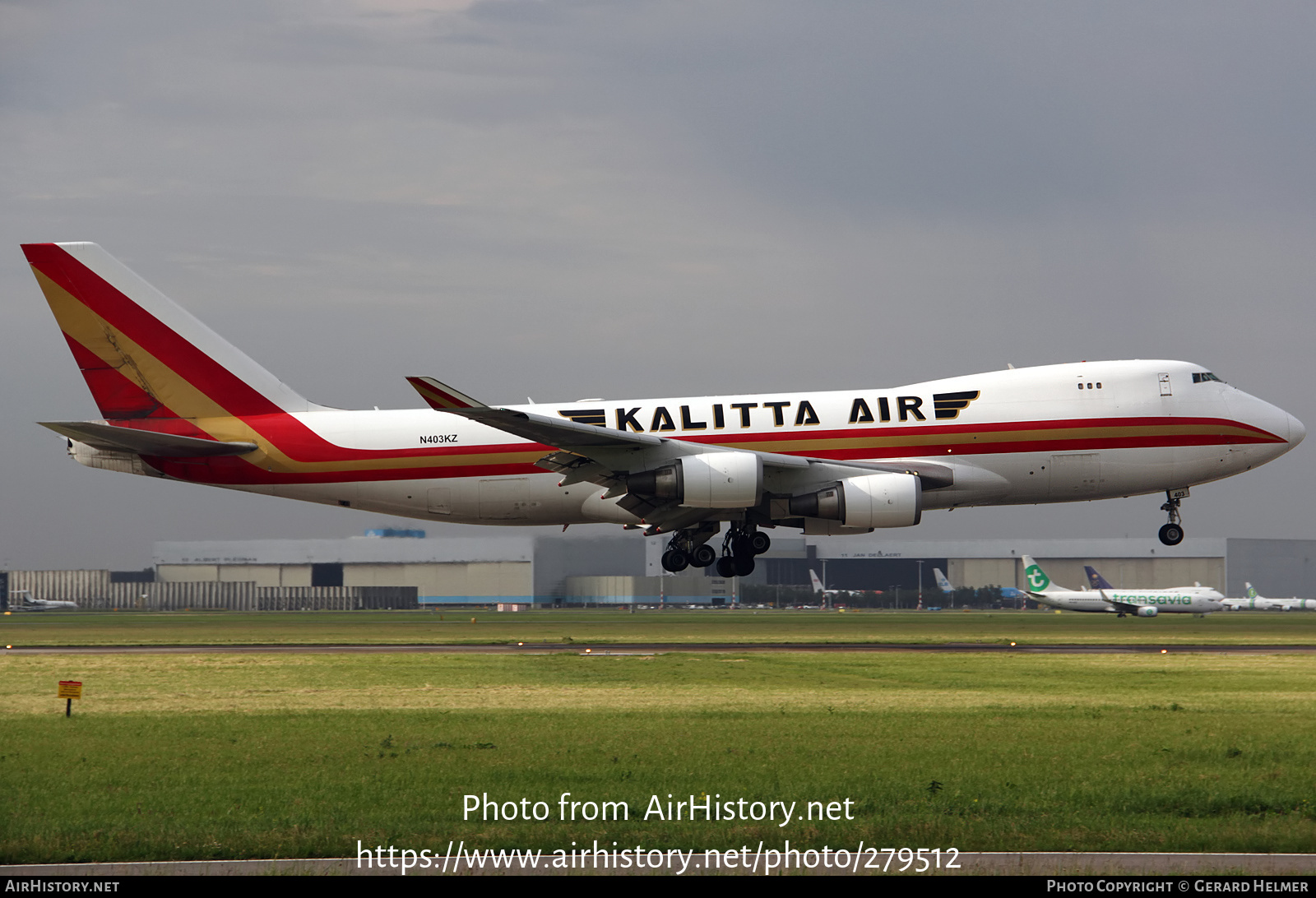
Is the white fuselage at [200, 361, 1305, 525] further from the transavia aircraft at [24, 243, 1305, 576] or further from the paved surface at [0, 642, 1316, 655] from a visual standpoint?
the paved surface at [0, 642, 1316, 655]

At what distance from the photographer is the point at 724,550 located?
41.6 m

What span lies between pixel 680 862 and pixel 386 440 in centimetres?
2867

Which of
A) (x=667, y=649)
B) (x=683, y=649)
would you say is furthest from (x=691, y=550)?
(x=667, y=649)

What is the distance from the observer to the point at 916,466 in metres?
38.2

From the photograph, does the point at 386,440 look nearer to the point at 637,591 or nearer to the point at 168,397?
the point at 168,397

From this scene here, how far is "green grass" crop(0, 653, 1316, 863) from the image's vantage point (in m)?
14.7

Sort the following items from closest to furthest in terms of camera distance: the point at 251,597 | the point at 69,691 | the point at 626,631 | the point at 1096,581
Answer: the point at 69,691
the point at 626,631
the point at 1096,581
the point at 251,597

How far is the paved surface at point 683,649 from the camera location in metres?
46.6

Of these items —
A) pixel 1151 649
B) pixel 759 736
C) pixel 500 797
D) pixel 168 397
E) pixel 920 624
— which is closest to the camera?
pixel 500 797

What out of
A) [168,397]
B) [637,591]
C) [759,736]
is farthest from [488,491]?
[637,591]

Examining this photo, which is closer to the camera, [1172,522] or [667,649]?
[1172,522]

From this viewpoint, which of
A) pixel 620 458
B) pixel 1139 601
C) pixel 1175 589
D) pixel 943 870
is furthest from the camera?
pixel 1175 589

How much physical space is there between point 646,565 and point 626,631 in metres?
52.8

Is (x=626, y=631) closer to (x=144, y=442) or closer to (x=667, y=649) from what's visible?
(x=667, y=649)
